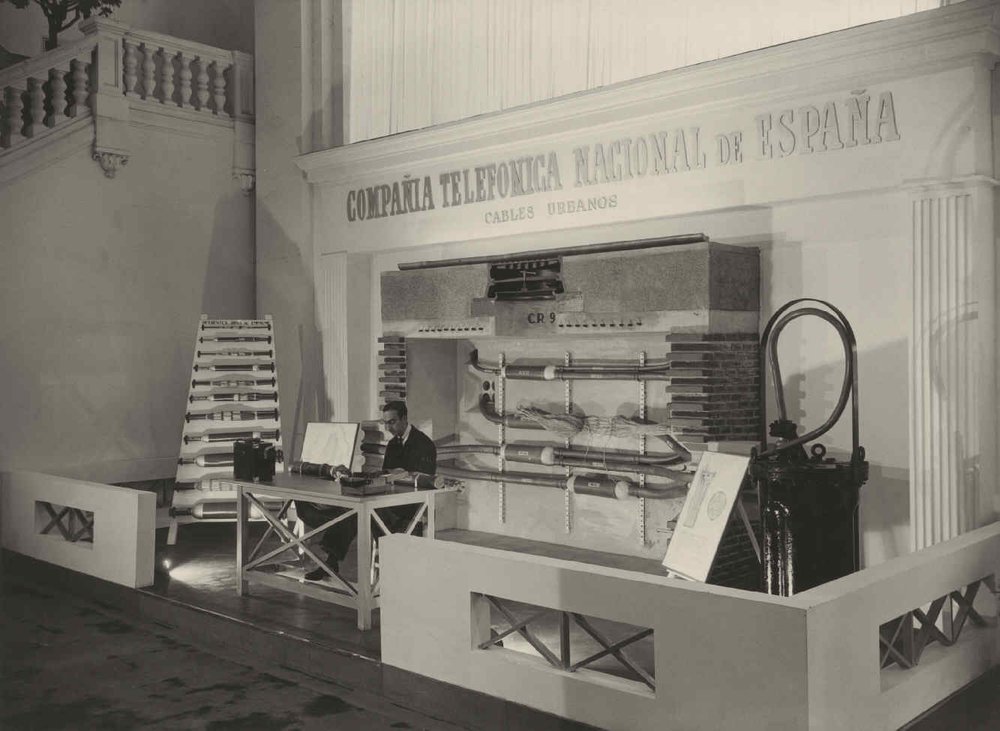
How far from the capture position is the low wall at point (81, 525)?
24.0 ft

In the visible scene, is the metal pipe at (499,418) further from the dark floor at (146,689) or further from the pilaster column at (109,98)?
the pilaster column at (109,98)

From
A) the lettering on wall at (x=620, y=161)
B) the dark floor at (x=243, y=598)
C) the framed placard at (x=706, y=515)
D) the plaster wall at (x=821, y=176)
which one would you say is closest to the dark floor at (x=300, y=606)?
the dark floor at (x=243, y=598)

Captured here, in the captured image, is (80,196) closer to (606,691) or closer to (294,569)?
(294,569)

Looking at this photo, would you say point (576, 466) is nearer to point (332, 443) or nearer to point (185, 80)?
point (332, 443)

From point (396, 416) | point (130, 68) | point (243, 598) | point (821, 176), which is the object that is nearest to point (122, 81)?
point (130, 68)

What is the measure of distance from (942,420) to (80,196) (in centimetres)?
767

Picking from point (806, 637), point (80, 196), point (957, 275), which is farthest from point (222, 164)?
point (806, 637)

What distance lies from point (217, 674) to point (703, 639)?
3.25 metres

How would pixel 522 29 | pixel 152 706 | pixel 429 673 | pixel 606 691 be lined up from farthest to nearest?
pixel 522 29, pixel 152 706, pixel 429 673, pixel 606 691

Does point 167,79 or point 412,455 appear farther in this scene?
point 167,79

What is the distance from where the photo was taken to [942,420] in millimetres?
5891

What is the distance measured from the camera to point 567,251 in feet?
24.2

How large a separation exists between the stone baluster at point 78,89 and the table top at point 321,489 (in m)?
4.54

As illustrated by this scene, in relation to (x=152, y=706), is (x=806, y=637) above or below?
above
